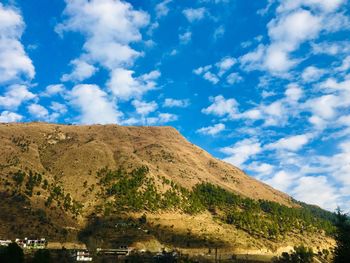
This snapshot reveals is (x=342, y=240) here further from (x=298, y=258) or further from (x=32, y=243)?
(x=32, y=243)

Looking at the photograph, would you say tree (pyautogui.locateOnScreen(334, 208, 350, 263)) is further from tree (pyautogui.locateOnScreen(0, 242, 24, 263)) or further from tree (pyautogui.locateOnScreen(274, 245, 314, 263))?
tree (pyautogui.locateOnScreen(274, 245, 314, 263))

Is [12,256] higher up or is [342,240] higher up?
[342,240]

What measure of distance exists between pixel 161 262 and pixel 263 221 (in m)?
96.4

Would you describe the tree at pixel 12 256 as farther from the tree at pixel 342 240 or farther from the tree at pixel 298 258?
the tree at pixel 298 258

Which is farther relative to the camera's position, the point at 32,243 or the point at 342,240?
the point at 32,243

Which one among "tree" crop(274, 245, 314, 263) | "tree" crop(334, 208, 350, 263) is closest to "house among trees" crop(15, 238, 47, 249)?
"tree" crop(274, 245, 314, 263)

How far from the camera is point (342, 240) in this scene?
59.5 metres

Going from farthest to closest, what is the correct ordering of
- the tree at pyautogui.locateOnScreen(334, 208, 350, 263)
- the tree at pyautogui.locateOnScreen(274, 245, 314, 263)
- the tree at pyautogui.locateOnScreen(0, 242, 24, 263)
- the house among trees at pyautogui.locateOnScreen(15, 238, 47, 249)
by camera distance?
the tree at pyautogui.locateOnScreen(274, 245, 314, 263)
the house among trees at pyautogui.locateOnScreen(15, 238, 47, 249)
the tree at pyautogui.locateOnScreen(0, 242, 24, 263)
the tree at pyautogui.locateOnScreen(334, 208, 350, 263)

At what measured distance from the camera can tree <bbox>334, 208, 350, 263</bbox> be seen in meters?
57.7

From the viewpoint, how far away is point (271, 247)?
175 m

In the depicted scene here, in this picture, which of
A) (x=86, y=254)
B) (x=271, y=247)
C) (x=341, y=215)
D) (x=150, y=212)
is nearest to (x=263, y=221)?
(x=271, y=247)

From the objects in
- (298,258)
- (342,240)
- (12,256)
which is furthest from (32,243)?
(342,240)

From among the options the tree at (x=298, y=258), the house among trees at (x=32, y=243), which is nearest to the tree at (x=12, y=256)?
the house among trees at (x=32, y=243)

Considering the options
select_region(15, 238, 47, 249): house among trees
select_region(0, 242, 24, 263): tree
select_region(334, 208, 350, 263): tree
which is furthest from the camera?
select_region(15, 238, 47, 249): house among trees
